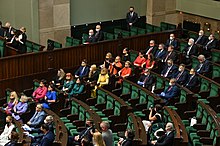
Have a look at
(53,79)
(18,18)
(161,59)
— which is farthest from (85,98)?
(18,18)

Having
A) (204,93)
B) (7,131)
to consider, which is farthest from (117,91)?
(7,131)

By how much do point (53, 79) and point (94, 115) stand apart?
378 centimetres

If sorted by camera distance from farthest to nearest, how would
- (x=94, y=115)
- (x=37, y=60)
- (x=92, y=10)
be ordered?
1. (x=92, y=10)
2. (x=37, y=60)
3. (x=94, y=115)

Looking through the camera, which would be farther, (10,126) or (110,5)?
(110,5)

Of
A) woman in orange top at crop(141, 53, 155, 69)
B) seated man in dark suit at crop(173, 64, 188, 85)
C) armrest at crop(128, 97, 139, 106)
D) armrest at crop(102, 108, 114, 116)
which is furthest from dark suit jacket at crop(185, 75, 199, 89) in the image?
armrest at crop(102, 108, 114, 116)

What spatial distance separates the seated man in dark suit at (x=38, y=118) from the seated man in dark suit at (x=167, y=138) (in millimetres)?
2394

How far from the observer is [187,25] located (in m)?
18.0

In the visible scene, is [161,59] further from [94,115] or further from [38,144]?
[38,144]

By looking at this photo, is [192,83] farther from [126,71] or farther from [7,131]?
[7,131]

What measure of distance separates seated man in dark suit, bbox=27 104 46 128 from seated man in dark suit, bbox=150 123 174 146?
239cm

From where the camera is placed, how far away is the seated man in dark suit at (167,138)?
7.96 metres

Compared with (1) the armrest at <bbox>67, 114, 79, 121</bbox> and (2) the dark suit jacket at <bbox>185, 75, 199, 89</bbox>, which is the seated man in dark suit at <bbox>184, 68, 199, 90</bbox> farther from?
(1) the armrest at <bbox>67, 114, 79, 121</bbox>

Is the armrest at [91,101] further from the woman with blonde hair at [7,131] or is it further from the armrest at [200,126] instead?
the armrest at [200,126]

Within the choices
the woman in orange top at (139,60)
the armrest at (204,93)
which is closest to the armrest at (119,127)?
the armrest at (204,93)
